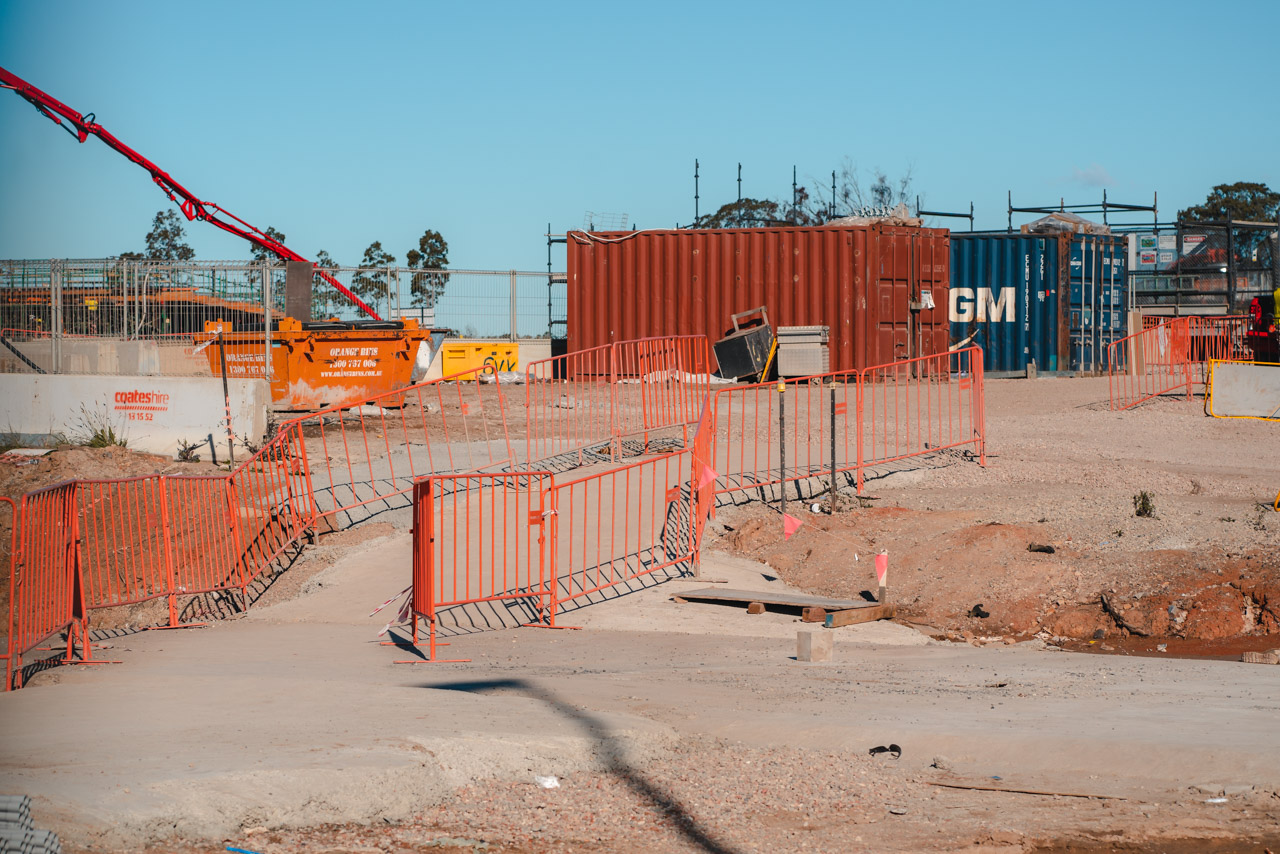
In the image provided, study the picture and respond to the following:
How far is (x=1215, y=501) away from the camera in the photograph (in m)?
11.8

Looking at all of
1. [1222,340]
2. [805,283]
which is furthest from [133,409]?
[1222,340]

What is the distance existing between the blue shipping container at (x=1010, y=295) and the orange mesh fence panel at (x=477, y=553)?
16.6m

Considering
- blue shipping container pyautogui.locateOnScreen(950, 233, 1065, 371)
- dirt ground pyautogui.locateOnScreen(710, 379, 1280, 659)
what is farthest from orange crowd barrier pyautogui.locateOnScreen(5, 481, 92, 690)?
blue shipping container pyautogui.locateOnScreen(950, 233, 1065, 371)

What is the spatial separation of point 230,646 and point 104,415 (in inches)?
349

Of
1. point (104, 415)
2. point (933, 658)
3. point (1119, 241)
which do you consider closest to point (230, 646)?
point (933, 658)

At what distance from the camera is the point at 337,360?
64.2ft

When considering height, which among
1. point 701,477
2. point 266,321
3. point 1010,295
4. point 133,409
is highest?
point 1010,295

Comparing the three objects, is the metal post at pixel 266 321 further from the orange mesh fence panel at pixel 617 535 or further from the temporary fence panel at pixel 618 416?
the orange mesh fence panel at pixel 617 535

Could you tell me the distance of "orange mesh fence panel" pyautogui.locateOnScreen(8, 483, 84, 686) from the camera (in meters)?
7.73

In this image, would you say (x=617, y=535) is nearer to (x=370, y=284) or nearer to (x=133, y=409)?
(x=133, y=409)

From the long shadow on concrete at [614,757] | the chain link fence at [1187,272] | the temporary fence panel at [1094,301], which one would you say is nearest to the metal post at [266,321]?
the long shadow on concrete at [614,757]

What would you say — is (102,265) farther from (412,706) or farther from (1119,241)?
(1119,241)

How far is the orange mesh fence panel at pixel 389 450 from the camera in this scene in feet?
41.5

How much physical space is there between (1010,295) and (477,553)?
1885 cm
